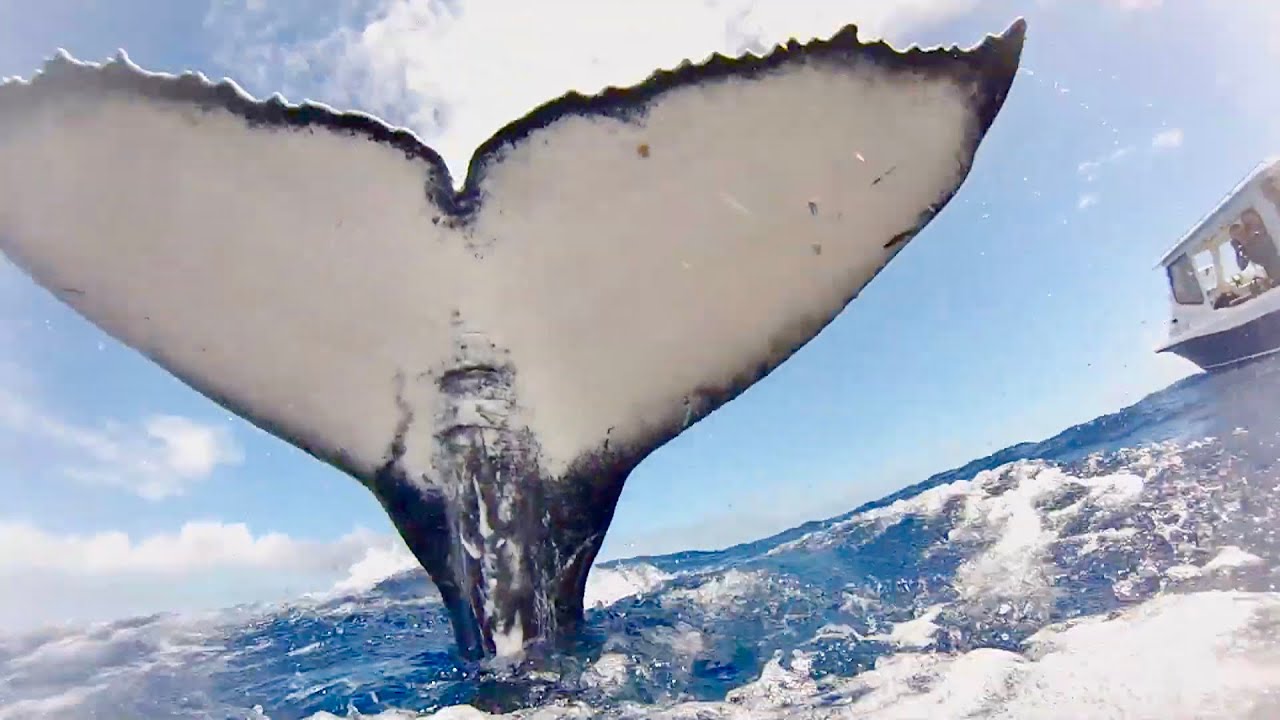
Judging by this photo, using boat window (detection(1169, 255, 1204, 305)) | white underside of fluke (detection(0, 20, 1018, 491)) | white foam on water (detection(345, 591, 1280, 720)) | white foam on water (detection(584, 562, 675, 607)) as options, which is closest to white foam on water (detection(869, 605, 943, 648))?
white foam on water (detection(345, 591, 1280, 720))

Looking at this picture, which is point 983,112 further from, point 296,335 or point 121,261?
point 121,261

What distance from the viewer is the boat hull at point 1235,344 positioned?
6.97 m

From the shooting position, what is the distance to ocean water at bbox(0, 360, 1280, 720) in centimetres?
310

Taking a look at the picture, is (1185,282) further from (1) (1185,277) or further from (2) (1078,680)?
(2) (1078,680)

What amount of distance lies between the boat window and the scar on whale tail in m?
3.70

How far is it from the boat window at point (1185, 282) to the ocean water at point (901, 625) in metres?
0.75

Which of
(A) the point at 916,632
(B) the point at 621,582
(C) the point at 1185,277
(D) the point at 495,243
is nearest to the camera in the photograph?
(D) the point at 495,243

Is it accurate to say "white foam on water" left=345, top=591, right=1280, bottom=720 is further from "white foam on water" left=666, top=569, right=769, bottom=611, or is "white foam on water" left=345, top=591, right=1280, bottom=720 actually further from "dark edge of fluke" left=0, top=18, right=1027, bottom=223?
"dark edge of fluke" left=0, top=18, right=1027, bottom=223

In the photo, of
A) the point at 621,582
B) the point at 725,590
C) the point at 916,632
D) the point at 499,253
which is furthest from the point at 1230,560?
the point at 499,253

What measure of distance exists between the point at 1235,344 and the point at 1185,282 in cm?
165

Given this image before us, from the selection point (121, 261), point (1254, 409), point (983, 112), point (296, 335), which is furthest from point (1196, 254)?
point (121, 261)

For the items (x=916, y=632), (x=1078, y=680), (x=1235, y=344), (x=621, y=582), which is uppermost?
(x=1235, y=344)

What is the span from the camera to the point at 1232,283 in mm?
7285

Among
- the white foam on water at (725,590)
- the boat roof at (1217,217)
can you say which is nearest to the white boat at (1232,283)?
the boat roof at (1217,217)
